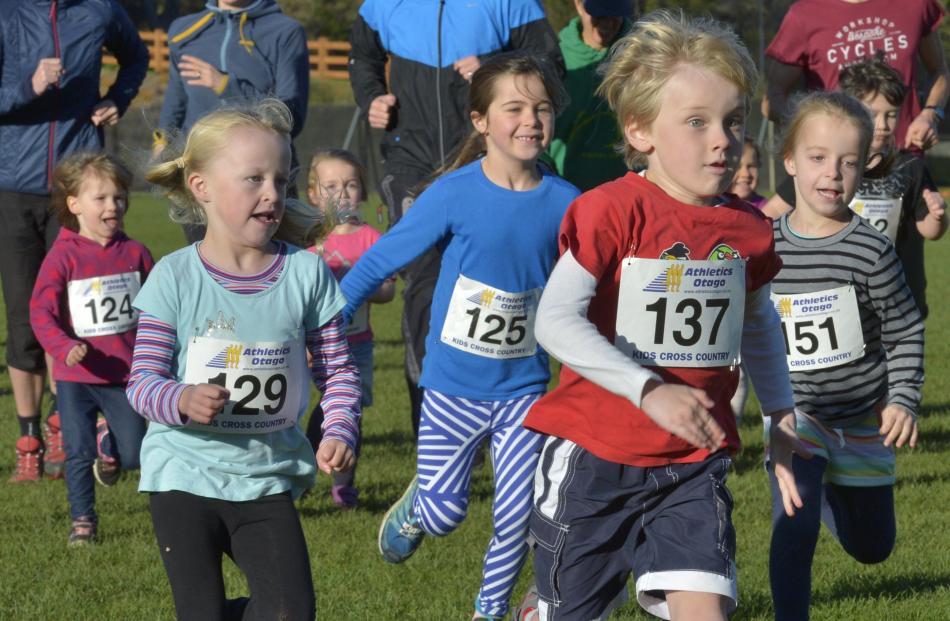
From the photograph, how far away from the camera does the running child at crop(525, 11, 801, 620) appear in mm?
3635

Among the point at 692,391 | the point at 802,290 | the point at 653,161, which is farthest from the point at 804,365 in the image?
the point at 692,391

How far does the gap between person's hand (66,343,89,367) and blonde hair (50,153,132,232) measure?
73 centimetres

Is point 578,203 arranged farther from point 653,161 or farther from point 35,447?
point 35,447

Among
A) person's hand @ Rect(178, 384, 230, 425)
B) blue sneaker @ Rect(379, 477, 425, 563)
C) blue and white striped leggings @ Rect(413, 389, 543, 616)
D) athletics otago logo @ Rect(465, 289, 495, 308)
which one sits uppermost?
person's hand @ Rect(178, 384, 230, 425)

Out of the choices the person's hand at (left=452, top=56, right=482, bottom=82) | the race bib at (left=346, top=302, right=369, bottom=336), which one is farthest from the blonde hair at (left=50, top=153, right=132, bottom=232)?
the person's hand at (left=452, top=56, right=482, bottom=82)

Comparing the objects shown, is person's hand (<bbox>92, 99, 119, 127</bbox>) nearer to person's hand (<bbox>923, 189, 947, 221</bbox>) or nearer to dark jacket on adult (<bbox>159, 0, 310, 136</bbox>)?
dark jacket on adult (<bbox>159, 0, 310, 136</bbox>)

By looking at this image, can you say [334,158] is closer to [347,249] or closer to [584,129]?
[347,249]

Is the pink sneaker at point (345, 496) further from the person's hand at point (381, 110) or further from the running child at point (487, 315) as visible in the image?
the person's hand at point (381, 110)

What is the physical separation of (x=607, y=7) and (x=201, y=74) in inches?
79.3

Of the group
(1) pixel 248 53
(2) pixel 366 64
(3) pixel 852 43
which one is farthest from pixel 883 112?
(1) pixel 248 53

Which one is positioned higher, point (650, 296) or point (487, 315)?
point (650, 296)

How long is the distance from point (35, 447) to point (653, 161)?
15.2ft

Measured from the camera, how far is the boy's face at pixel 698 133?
365cm

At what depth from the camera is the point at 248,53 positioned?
7691mm
